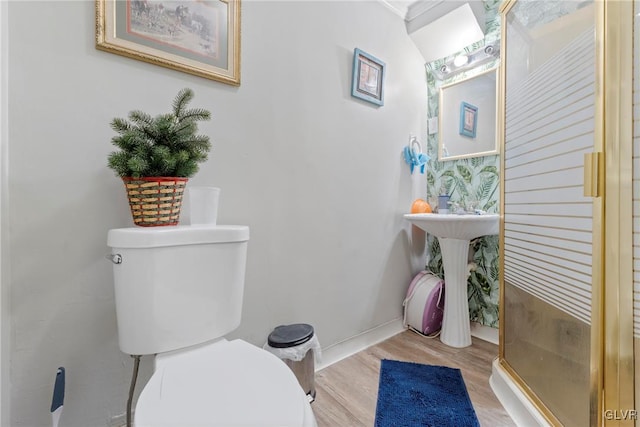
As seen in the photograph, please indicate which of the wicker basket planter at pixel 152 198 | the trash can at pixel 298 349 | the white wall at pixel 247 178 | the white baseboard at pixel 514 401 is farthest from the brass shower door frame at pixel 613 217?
the wicker basket planter at pixel 152 198

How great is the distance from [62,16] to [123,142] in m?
0.43

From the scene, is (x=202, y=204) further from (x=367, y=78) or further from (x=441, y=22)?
(x=441, y=22)

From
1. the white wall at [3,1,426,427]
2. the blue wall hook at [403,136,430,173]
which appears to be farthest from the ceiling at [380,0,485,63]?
the blue wall hook at [403,136,430,173]

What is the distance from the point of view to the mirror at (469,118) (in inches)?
74.3

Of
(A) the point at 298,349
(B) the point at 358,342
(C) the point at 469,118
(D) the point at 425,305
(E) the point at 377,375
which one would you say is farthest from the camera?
(C) the point at 469,118

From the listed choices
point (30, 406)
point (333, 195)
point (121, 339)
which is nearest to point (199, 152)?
point (121, 339)

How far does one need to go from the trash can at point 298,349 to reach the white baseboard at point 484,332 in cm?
124

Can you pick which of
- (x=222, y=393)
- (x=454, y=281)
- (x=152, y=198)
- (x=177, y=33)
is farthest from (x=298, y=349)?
(x=177, y=33)

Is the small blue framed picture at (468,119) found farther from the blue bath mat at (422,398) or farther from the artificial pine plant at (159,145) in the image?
the artificial pine plant at (159,145)

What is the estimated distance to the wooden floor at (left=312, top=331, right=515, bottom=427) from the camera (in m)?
1.19

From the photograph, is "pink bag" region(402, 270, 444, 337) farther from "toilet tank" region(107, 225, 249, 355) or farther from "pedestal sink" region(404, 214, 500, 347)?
"toilet tank" region(107, 225, 249, 355)

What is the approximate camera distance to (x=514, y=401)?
3.95 feet

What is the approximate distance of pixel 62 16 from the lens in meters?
0.88

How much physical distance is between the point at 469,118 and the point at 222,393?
2151mm
